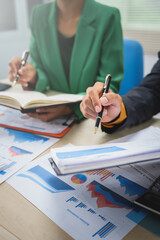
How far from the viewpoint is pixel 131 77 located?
1.45 metres

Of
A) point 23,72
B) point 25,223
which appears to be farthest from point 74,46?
point 25,223

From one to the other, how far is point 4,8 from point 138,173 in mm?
2405

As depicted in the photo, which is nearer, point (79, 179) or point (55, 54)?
point (79, 179)

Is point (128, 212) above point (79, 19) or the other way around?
the other way around

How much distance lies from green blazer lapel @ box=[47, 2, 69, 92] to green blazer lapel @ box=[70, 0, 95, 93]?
7cm

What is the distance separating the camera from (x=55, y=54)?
51.4 inches

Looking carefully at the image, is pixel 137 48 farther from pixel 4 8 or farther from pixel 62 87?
pixel 4 8

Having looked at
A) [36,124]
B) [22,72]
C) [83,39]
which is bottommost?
[36,124]

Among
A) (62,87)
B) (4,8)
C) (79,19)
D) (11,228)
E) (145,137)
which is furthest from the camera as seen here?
(4,8)

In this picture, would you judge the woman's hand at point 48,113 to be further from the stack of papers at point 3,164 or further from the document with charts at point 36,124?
the stack of papers at point 3,164

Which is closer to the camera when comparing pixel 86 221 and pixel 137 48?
pixel 86 221

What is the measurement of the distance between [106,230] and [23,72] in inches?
36.2

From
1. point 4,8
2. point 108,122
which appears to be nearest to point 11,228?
point 108,122

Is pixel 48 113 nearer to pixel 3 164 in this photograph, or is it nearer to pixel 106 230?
pixel 3 164
